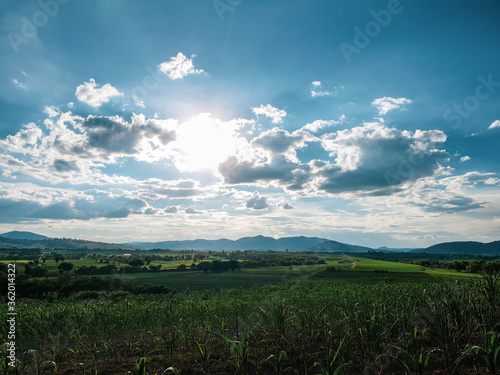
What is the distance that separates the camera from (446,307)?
21.4 ft

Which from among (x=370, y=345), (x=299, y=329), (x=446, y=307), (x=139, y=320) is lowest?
(x=139, y=320)

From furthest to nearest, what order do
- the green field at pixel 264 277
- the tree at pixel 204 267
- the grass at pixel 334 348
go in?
the tree at pixel 204 267 → the green field at pixel 264 277 → the grass at pixel 334 348

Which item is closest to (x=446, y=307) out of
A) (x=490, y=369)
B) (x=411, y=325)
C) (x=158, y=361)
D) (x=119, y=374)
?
(x=411, y=325)

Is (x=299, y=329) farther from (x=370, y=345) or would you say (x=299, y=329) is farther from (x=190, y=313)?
(x=190, y=313)

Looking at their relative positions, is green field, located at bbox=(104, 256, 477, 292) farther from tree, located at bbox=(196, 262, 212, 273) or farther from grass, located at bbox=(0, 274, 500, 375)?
grass, located at bbox=(0, 274, 500, 375)

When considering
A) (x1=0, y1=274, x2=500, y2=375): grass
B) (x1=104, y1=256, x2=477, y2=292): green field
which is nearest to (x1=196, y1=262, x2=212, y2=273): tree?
(x1=104, y1=256, x2=477, y2=292): green field

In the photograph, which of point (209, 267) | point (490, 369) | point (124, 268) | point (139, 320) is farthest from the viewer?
point (209, 267)

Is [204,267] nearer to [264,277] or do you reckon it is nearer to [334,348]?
[264,277]

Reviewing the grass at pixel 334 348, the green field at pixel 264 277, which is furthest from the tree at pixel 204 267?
the grass at pixel 334 348

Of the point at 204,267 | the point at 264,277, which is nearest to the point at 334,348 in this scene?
the point at 264,277

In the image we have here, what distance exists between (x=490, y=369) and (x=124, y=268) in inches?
4589

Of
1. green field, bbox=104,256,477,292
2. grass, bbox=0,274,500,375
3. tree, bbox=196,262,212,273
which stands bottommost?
tree, bbox=196,262,212,273

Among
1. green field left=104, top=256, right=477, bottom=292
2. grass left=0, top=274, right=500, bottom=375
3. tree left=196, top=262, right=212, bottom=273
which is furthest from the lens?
tree left=196, top=262, right=212, bottom=273

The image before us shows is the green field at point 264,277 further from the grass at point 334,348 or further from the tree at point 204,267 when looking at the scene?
the grass at point 334,348
